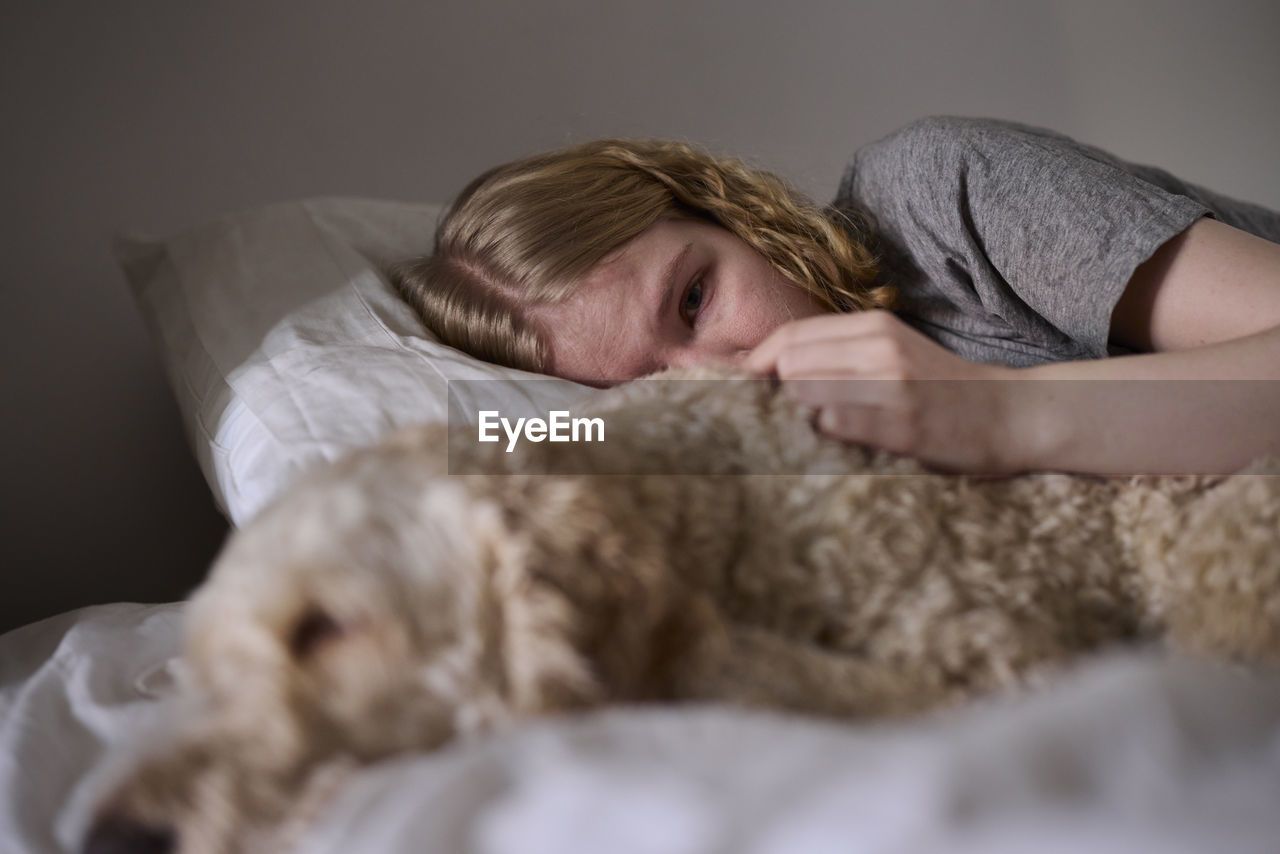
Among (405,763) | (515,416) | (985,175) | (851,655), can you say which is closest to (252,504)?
(515,416)

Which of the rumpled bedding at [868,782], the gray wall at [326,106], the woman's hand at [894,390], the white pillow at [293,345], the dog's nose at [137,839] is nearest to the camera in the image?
the rumpled bedding at [868,782]

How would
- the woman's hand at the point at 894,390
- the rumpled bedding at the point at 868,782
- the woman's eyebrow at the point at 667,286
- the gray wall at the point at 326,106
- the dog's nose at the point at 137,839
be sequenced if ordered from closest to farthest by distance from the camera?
the rumpled bedding at the point at 868,782, the dog's nose at the point at 137,839, the woman's hand at the point at 894,390, the woman's eyebrow at the point at 667,286, the gray wall at the point at 326,106

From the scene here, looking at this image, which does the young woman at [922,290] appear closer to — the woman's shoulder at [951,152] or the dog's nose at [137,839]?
the woman's shoulder at [951,152]

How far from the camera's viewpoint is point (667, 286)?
122cm

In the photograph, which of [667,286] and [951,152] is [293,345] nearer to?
[667,286]

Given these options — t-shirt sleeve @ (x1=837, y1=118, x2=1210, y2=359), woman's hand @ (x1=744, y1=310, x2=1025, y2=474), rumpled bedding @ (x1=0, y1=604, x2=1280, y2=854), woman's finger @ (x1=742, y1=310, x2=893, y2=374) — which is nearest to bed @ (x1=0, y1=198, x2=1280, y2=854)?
rumpled bedding @ (x1=0, y1=604, x2=1280, y2=854)

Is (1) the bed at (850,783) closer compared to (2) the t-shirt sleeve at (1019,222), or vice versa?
(1) the bed at (850,783)

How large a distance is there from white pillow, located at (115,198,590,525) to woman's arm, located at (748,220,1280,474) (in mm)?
394

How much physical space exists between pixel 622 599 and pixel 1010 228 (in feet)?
2.93

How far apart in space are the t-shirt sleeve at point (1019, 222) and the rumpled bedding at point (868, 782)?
0.71 metres

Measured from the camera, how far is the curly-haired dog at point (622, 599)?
0.56 meters

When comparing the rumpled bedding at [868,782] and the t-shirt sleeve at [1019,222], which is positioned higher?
the t-shirt sleeve at [1019,222]

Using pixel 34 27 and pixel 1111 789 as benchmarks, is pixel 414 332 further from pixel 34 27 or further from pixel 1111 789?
pixel 1111 789

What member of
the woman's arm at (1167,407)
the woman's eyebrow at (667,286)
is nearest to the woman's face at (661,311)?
the woman's eyebrow at (667,286)
